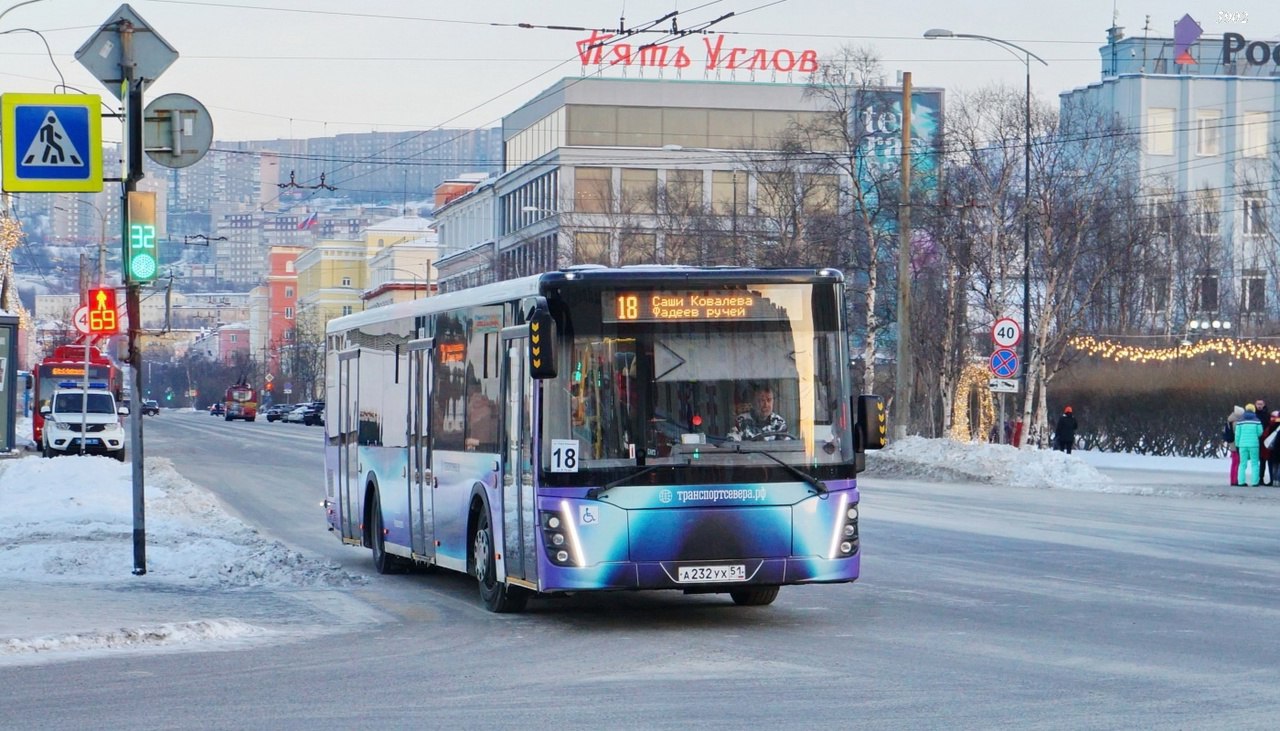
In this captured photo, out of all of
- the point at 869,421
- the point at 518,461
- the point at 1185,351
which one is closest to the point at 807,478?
the point at 869,421

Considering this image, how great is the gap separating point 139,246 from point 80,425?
34.6 metres

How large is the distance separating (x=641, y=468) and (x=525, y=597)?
200 centimetres

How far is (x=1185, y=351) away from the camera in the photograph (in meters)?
53.0

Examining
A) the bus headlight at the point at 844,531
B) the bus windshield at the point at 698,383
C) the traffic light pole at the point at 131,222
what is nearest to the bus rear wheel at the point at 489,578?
the bus windshield at the point at 698,383

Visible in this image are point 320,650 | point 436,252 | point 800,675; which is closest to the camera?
point 800,675

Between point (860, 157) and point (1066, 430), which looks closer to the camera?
point (1066, 430)

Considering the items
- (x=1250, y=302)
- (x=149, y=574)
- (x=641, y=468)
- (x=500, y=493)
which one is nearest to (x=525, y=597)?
(x=500, y=493)

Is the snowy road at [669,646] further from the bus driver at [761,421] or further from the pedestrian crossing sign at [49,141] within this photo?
the pedestrian crossing sign at [49,141]

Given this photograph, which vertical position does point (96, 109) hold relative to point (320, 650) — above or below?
above

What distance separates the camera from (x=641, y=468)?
13094mm

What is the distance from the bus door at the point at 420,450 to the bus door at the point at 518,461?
2.20m

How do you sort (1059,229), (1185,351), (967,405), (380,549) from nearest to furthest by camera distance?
(380,549)
(1059,229)
(1185,351)
(967,405)

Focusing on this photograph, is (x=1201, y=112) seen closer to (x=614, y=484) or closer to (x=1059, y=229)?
(x=1059, y=229)

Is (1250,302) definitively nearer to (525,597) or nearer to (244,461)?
(244,461)
